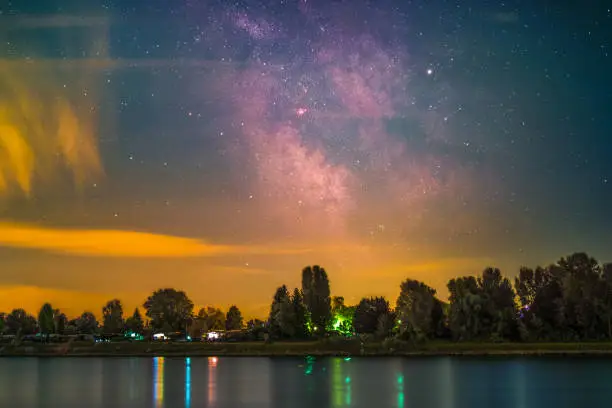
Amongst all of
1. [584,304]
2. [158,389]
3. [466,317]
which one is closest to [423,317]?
[466,317]

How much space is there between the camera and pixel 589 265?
7293 inches

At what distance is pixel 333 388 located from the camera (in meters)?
88.2

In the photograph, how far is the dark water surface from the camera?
248 feet

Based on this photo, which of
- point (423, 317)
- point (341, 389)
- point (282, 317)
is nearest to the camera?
point (341, 389)

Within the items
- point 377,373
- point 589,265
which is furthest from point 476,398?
point 589,265

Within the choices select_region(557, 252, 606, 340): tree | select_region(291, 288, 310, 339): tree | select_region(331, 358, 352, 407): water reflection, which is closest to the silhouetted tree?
select_region(557, 252, 606, 340): tree

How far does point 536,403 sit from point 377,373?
1727 inches

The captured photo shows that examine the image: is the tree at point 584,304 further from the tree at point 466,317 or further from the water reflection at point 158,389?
the water reflection at point 158,389

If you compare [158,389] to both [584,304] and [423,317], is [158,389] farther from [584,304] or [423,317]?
[584,304]

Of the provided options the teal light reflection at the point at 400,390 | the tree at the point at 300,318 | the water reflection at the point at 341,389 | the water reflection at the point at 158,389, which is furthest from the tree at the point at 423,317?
the water reflection at the point at 158,389

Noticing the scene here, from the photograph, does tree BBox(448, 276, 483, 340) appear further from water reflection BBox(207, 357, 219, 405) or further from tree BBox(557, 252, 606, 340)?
water reflection BBox(207, 357, 219, 405)

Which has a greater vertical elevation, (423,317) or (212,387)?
(423,317)

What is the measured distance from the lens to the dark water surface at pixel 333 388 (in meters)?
75.7

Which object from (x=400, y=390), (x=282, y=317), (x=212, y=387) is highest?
(x=282, y=317)
